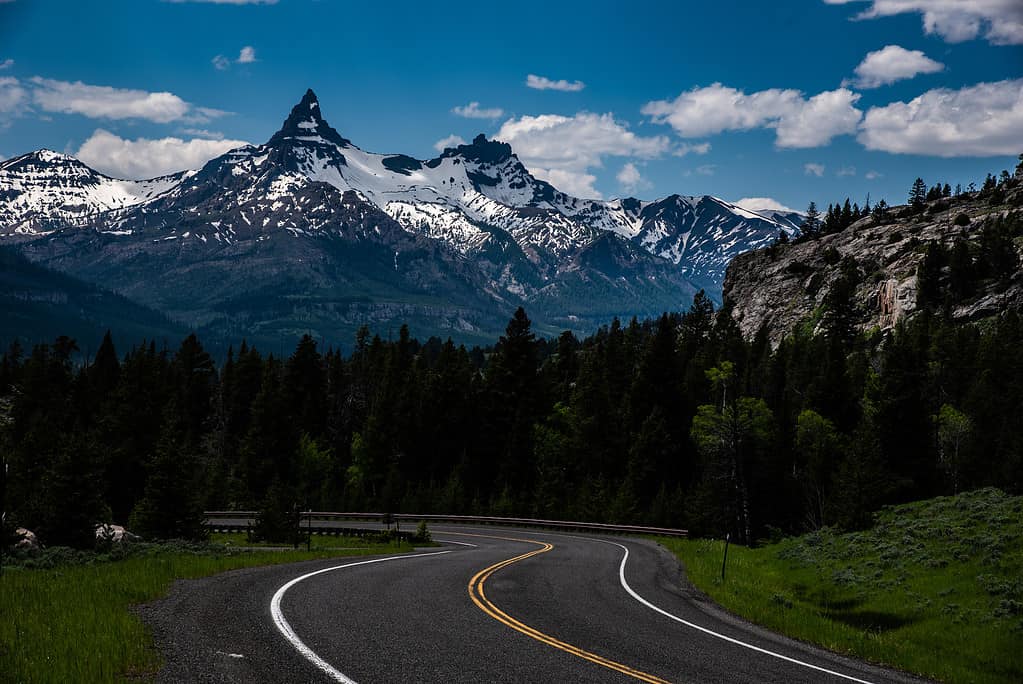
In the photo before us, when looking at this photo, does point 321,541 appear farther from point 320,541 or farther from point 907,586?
point 907,586

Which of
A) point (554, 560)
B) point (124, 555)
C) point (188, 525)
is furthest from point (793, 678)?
point (188, 525)

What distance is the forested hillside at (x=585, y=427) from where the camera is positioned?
5491 centimetres

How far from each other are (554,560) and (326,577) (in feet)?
37.9

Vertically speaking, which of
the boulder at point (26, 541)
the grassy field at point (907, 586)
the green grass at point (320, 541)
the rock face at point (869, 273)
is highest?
the rock face at point (869, 273)

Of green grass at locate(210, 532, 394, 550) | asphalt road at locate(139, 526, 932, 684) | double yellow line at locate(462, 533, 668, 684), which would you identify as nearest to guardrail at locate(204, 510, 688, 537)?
green grass at locate(210, 532, 394, 550)

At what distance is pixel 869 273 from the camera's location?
140m

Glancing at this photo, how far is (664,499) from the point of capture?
62.0 meters

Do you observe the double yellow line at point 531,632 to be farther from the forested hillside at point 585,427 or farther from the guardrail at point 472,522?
the guardrail at point 472,522

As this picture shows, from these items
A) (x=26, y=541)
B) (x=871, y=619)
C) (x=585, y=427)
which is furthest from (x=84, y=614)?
(x=585, y=427)

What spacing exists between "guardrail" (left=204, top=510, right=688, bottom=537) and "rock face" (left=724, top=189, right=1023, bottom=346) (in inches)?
3125

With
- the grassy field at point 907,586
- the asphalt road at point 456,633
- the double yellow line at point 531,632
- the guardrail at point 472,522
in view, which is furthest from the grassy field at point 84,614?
the guardrail at point 472,522

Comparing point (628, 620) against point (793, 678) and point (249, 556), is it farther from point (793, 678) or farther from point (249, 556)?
point (249, 556)

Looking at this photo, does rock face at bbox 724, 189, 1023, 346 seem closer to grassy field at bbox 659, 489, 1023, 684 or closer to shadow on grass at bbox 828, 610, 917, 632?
grassy field at bbox 659, 489, 1023, 684

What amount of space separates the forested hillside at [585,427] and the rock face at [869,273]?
1027 cm
